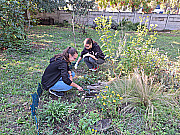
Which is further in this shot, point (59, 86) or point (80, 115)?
point (59, 86)

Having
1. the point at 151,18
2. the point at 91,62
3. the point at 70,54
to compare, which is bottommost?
the point at 91,62

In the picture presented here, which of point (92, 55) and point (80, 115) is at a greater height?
point (92, 55)

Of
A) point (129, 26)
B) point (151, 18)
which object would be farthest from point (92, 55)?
point (151, 18)

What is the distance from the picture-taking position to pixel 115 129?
2244 millimetres

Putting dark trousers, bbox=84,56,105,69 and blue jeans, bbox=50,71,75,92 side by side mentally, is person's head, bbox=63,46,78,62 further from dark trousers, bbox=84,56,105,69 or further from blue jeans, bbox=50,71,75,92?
dark trousers, bbox=84,56,105,69

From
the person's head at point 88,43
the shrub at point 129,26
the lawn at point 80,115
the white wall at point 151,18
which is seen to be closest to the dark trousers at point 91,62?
the person's head at point 88,43

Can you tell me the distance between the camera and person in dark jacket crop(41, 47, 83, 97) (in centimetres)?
281

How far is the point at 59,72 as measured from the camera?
2.94 m

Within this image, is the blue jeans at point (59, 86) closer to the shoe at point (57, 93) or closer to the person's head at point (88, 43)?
the shoe at point (57, 93)

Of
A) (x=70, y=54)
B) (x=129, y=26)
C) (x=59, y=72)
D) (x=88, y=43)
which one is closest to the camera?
(x=70, y=54)

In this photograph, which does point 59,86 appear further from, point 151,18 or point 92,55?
point 151,18

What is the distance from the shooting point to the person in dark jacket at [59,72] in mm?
2812

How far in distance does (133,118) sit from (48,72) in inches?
68.8

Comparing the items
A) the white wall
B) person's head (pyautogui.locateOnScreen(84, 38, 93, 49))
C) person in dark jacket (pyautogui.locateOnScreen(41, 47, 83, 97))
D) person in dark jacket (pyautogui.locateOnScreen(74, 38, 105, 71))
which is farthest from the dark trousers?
the white wall
